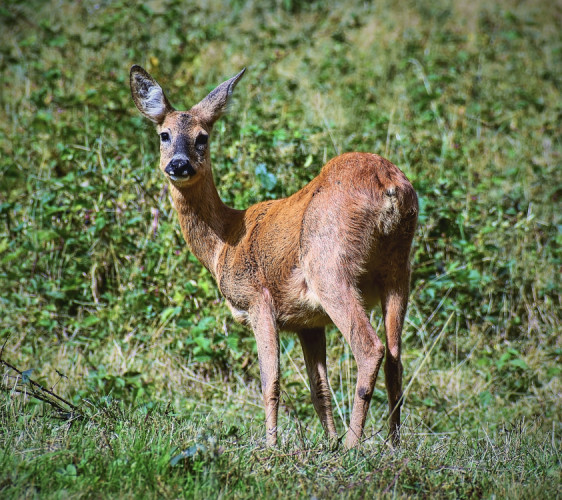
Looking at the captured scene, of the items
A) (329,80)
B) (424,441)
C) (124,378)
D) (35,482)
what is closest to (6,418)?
(35,482)

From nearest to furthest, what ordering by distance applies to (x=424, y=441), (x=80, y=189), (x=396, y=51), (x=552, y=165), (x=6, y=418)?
1. (x=6, y=418)
2. (x=424, y=441)
3. (x=80, y=189)
4. (x=552, y=165)
5. (x=396, y=51)

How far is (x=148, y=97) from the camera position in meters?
5.10

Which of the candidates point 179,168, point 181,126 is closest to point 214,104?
point 181,126

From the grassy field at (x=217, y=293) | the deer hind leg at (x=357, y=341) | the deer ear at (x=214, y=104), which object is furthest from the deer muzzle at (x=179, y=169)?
the grassy field at (x=217, y=293)

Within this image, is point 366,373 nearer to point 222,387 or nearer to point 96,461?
point 96,461

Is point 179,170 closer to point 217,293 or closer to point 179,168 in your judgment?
point 179,168

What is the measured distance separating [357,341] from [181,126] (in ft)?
6.34

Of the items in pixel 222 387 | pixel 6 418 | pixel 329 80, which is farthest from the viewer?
pixel 329 80

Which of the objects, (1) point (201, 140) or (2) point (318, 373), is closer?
(2) point (318, 373)

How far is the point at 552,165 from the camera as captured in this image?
7.87 meters

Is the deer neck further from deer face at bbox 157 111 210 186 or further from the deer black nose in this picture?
the deer black nose

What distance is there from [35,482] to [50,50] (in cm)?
710

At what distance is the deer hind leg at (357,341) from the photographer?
3.89 meters

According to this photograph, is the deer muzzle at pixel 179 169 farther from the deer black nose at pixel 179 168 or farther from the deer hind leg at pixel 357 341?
the deer hind leg at pixel 357 341
